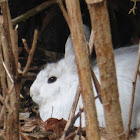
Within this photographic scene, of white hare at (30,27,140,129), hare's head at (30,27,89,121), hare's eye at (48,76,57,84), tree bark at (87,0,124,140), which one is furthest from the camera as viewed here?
hare's eye at (48,76,57,84)

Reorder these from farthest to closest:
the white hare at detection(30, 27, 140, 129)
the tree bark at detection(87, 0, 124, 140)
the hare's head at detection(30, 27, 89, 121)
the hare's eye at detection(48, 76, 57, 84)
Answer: the hare's eye at detection(48, 76, 57, 84) < the hare's head at detection(30, 27, 89, 121) < the white hare at detection(30, 27, 140, 129) < the tree bark at detection(87, 0, 124, 140)

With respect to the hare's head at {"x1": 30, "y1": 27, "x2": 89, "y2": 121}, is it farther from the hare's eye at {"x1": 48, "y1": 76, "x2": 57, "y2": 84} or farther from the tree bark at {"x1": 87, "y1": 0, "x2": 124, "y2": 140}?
the tree bark at {"x1": 87, "y1": 0, "x2": 124, "y2": 140}

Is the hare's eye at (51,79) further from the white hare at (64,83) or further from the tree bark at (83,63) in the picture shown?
the tree bark at (83,63)

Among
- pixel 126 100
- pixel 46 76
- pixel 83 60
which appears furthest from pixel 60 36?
pixel 83 60

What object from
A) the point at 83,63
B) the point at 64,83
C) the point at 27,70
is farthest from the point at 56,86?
the point at 83,63

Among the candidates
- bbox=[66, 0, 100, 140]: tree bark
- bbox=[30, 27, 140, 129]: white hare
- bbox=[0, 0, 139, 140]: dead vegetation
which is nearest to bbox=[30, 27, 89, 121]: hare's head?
bbox=[30, 27, 140, 129]: white hare

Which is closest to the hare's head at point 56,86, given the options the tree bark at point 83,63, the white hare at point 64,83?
the white hare at point 64,83
